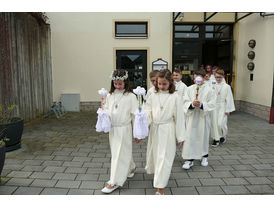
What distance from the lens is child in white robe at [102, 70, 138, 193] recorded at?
10.6ft

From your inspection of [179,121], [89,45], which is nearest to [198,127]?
[179,121]

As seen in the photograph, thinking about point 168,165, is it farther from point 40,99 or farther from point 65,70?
point 65,70

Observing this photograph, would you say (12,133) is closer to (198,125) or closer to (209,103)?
(198,125)

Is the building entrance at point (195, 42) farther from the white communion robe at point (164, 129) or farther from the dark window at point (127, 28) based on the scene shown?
the white communion robe at point (164, 129)

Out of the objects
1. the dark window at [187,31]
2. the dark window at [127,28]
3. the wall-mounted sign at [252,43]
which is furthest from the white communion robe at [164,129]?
the dark window at [187,31]

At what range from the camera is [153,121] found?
3277 millimetres

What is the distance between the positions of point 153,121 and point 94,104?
23.6 ft

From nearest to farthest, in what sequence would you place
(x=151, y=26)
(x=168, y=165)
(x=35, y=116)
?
(x=168, y=165) < (x=35, y=116) < (x=151, y=26)

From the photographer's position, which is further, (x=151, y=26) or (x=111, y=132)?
(x=151, y=26)

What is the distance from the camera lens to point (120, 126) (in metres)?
3.30

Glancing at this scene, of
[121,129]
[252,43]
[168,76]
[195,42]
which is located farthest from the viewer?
[195,42]

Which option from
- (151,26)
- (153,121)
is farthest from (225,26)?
(153,121)

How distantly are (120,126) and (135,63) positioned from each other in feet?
22.9

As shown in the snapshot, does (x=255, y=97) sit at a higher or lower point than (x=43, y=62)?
lower
